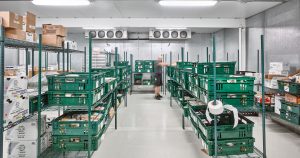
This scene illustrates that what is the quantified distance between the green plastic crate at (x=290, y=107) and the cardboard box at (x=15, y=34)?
5.00 meters

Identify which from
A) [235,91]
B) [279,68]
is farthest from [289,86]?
[235,91]

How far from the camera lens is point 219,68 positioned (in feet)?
14.8

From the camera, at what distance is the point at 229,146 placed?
357cm

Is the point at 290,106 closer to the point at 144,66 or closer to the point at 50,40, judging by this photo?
the point at 50,40

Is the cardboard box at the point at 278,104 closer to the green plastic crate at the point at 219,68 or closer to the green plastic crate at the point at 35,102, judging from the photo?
the green plastic crate at the point at 219,68

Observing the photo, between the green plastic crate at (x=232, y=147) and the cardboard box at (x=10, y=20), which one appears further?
the green plastic crate at (x=232, y=147)

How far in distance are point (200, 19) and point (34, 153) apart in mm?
7366

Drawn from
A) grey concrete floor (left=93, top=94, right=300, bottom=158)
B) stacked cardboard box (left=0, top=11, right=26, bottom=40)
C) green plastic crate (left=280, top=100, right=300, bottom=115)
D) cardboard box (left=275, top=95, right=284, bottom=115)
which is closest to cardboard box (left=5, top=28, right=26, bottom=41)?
stacked cardboard box (left=0, top=11, right=26, bottom=40)

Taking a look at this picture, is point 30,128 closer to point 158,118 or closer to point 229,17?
point 158,118

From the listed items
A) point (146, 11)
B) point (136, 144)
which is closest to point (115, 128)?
point (136, 144)

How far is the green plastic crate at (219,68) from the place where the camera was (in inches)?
176

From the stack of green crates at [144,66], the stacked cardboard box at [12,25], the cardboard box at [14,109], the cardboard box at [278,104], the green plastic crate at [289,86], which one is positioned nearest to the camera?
the cardboard box at [14,109]

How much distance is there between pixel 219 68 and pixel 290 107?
1983mm

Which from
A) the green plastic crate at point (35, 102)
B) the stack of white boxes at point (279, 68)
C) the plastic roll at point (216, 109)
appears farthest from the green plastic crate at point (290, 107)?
the green plastic crate at point (35, 102)
